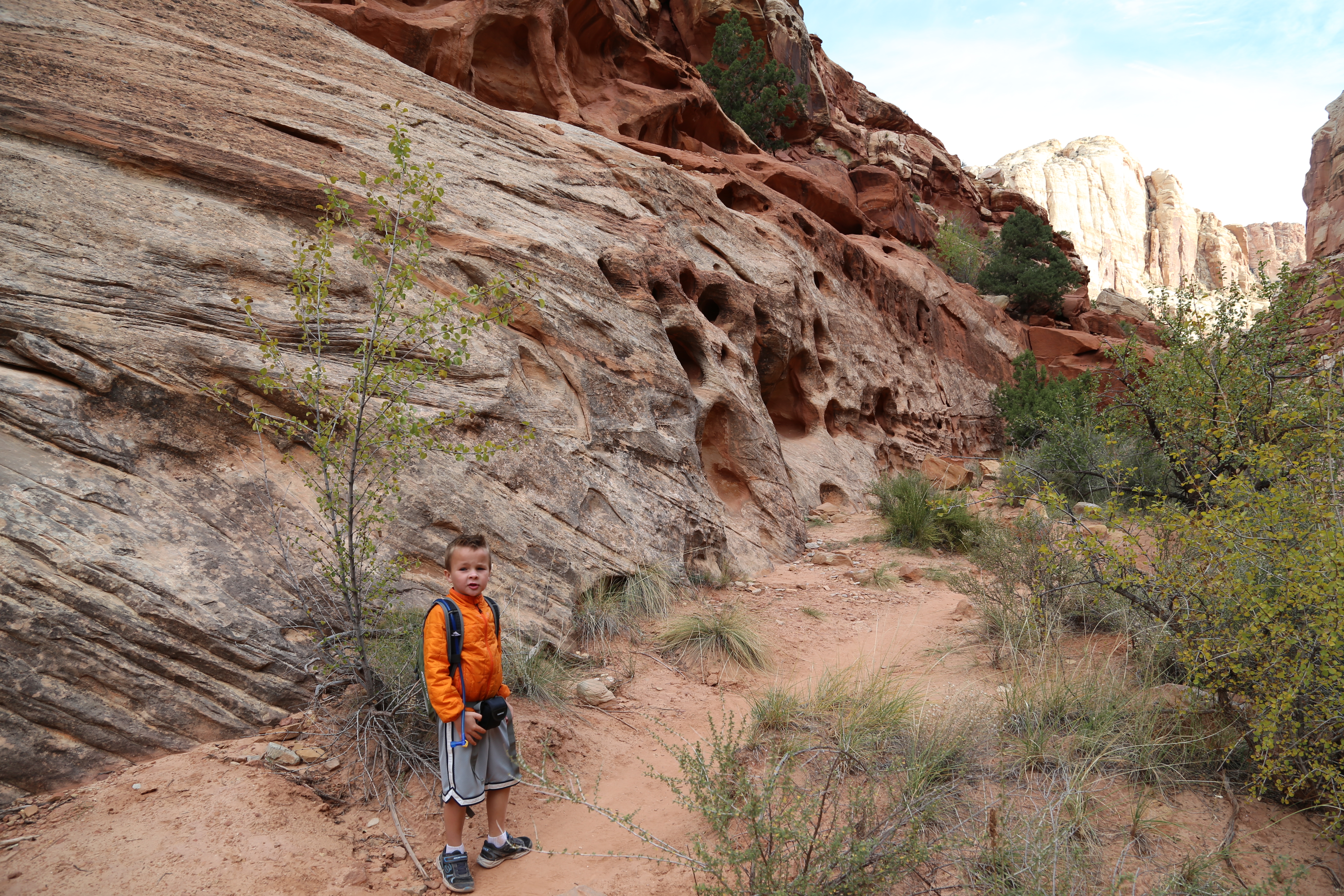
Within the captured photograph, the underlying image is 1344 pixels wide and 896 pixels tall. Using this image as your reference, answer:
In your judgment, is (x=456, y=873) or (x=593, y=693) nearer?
(x=456, y=873)

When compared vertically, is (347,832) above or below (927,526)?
below

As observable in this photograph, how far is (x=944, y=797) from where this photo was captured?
9.50 feet

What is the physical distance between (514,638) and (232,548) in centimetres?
167

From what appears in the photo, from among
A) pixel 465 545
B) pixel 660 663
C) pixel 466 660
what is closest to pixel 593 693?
pixel 660 663

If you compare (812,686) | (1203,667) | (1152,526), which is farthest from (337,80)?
(1203,667)

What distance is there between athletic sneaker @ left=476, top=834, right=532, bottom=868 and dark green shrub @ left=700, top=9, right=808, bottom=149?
19448 mm

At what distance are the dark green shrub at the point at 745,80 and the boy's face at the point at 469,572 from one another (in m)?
18.7

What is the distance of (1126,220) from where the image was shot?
72.1 meters

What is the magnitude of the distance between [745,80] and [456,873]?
20.9 metres

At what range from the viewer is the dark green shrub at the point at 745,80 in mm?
19406

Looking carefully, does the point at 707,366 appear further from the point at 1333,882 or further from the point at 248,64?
the point at 1333,882

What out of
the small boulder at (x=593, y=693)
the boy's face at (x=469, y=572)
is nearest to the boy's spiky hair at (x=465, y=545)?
the boy's face at (x=469, y=572)

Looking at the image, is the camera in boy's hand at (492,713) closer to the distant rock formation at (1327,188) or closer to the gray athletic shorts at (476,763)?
the gray athletic shorts at (476,763)

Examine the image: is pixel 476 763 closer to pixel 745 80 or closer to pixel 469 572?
pixel 469 572
